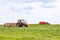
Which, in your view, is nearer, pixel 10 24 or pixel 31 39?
pixel 31 39

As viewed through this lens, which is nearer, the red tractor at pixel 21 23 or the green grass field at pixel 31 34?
the green grass field at pixel 31 34

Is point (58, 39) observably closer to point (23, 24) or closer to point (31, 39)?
point (31, 39)

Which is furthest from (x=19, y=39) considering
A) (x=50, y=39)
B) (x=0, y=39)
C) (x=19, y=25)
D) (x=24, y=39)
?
(x=19, y=25)

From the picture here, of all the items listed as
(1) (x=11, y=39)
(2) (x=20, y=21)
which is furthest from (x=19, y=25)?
(1) (x=11, y=39)

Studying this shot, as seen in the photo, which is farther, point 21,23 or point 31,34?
A: point 21,23

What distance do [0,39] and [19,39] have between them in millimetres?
2749

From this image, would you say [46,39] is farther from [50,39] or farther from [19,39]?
[19,39]

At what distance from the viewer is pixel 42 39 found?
28.9m

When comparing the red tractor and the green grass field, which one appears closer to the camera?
the green grass field

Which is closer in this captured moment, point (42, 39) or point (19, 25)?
point (42, 39)

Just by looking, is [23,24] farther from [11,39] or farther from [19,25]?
[11,39]

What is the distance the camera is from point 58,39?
29391 millimetres

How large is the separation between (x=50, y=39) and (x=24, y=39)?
382 cm

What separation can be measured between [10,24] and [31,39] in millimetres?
30958
